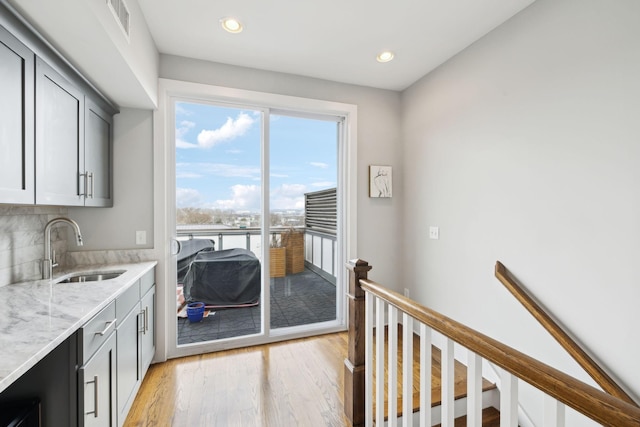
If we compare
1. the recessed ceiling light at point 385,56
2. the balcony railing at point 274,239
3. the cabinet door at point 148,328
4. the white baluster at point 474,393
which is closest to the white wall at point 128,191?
the balcony railing at point 274,239

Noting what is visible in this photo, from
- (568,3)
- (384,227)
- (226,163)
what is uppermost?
(568,3)

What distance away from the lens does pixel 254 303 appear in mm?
2947

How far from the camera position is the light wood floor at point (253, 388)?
73.6 inches

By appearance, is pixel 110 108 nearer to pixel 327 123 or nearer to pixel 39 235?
pixel 39 235

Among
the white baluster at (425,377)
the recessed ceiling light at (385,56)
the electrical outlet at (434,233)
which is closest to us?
the white baluster at (425,377)

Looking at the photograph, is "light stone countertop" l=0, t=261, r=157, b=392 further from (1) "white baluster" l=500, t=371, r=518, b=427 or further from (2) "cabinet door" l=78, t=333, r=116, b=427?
(1) "white baluster" l=500, t=371, r=518, b=427

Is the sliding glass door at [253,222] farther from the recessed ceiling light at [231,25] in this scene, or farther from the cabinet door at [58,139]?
the cabinet door at [58,139]

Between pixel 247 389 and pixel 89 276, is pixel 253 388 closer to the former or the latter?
pixel 247 389

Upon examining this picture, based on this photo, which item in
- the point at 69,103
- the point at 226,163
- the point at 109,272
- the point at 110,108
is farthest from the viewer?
the point at 226,163

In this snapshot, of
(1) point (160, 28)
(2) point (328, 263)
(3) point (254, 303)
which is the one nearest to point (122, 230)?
(3) point (254, 303)

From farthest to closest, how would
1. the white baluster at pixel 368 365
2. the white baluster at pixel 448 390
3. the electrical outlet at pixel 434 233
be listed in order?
the electrical outlet at pixel 434 233, the white baluster at pixel 368 365, the white baluster at pixel 448 390

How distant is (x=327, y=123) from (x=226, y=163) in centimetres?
115

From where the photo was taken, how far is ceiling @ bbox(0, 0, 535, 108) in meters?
1.63

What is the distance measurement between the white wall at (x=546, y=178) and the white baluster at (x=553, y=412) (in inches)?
46.6
